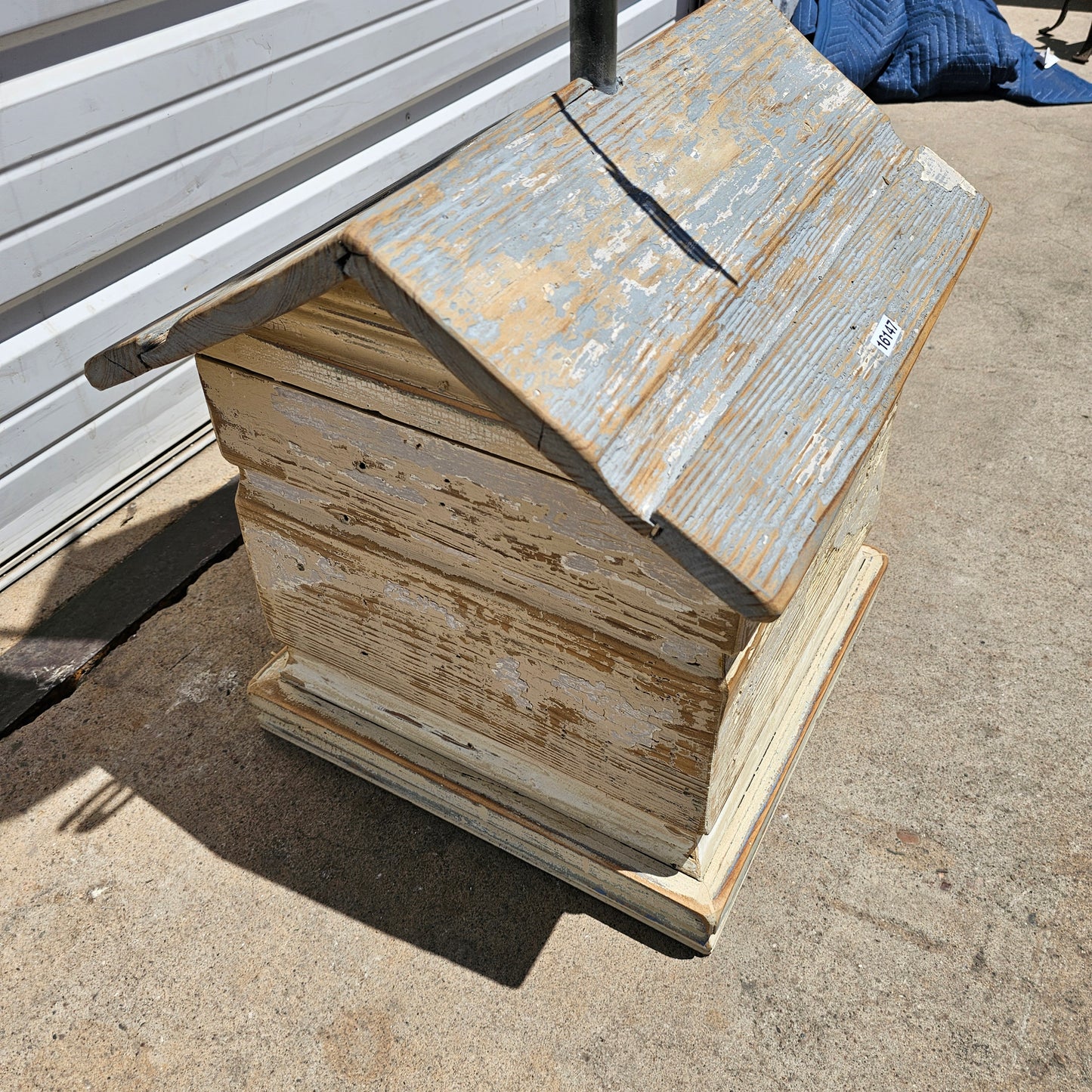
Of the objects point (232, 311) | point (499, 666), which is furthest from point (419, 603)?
point (232, 311)

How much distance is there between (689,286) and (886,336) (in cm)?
37

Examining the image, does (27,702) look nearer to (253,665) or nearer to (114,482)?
(253,665)

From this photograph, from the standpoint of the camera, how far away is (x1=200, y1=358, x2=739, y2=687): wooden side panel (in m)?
1.39

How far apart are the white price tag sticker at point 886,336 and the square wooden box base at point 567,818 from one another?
3.29 feet

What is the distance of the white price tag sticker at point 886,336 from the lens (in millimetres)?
1411

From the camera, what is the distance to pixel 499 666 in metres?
1.73

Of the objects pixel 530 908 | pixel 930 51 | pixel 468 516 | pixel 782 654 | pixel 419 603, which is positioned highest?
pixel 468 516

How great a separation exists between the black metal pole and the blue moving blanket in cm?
469

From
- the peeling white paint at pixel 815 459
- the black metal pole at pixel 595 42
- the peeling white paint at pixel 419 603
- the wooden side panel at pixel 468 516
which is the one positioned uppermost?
the black metal pole at pixel 595 42

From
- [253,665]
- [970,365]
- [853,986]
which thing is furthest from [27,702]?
[970,365]

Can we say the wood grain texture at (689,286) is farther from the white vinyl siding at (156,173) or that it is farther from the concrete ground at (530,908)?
the concrete ground at (530,908)

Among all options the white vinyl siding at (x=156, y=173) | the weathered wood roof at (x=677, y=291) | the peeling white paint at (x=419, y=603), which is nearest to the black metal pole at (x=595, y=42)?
the weathered wood roof at (x=677, y=291)

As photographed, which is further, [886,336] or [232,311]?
[886,336]

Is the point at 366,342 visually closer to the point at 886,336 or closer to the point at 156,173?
the point at 886,336
